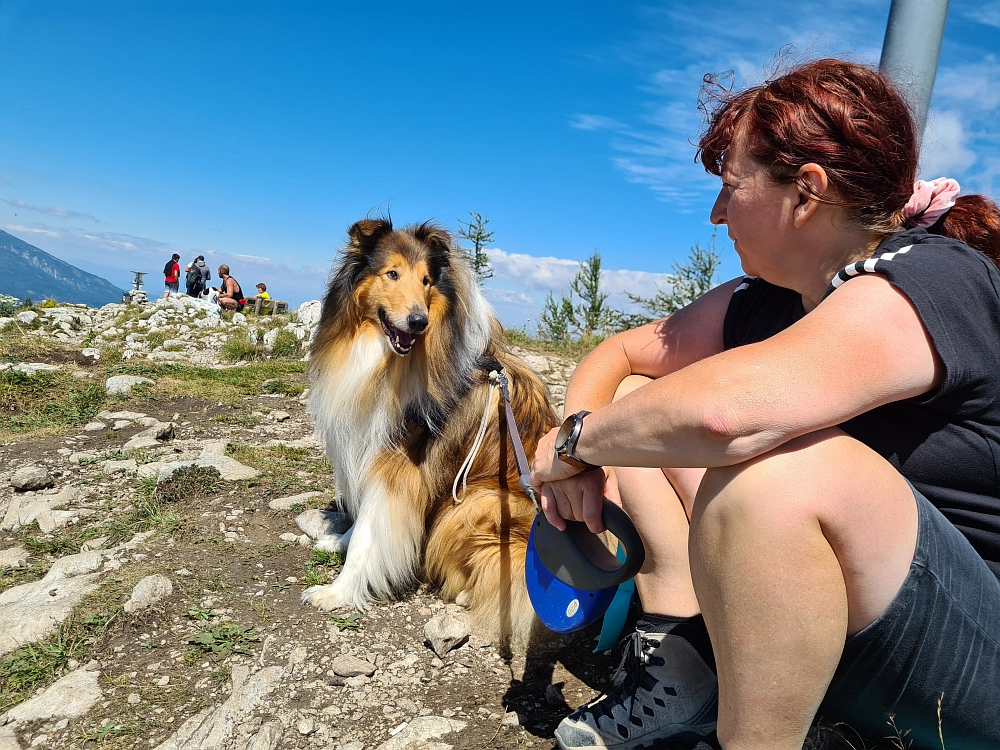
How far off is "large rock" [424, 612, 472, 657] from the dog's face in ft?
4.48

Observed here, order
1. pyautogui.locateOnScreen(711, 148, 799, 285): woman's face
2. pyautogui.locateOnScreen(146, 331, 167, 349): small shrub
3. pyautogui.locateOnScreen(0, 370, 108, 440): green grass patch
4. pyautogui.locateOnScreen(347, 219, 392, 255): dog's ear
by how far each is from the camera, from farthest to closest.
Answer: pyautogui.locateOnScreen(146, 331, 167, 349): small shrub, pyautogui.locateOnScreen(0, 370, 108, 440): green grass patch, pyautogui.locateOnScreen(347, 219, 392, 255): dog's ear, pyautogui.locateOnScreen(711, 148, 799, 285): woman's face

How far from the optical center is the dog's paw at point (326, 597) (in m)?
2.98

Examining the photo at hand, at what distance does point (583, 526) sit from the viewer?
2041 mm

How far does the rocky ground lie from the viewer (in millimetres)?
2205

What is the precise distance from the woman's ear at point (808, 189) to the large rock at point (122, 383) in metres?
5.94

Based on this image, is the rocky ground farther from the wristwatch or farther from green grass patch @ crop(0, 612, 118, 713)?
the wristwatch

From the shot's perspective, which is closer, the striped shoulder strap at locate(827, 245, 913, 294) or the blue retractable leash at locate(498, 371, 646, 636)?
the striped shoulder strap at locate(827, 245, 913, 294)

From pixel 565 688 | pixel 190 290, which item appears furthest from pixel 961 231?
pixel 190 290

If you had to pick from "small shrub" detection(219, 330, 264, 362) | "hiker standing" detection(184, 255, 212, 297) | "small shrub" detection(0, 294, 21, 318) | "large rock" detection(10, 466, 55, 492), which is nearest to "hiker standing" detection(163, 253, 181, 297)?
"hiker standing" detection(184, 255, 212, 297)

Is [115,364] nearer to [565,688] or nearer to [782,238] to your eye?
[565,688]

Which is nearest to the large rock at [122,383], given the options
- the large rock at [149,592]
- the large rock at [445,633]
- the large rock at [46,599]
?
the large rock at [46,599]

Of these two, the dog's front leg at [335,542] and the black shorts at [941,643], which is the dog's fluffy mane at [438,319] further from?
the black shorts at [941,643]

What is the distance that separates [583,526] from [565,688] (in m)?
0.80

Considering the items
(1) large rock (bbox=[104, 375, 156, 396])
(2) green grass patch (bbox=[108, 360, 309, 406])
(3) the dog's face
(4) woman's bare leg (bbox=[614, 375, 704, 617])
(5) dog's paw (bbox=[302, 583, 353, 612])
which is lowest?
(5) dog's paw (bbox=[302, 583, 353, 612])
